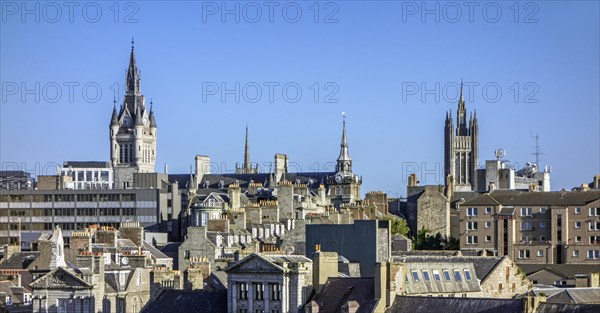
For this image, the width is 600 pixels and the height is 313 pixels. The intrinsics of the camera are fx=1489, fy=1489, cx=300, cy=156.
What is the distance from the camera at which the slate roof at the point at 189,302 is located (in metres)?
81.8

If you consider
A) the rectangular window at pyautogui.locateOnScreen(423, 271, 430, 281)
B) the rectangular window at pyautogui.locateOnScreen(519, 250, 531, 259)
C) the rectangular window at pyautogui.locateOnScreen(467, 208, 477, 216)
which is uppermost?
the rectangular window at pyautogui.locateOnScreen(467, 208, 477, 216)

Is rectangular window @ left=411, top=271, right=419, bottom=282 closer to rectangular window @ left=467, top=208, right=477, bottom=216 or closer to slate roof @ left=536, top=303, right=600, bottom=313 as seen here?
slate roof @ left=536, top=303, right=600, bottom=313

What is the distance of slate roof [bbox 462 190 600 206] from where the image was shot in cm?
13925

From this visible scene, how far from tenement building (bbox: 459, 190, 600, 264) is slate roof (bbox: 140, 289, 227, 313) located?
5680 centimetres

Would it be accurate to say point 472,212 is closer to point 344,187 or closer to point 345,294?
point 344,187

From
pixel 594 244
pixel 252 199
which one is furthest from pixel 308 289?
pixel 252 199

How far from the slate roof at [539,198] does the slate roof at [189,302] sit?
Result: 62.9 metres

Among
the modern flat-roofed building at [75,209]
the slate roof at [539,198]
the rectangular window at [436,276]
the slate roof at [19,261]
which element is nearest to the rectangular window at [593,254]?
the slate roof at [539,198]

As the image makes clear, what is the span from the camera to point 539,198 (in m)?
141

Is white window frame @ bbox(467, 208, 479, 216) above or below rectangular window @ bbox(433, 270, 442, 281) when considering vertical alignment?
above

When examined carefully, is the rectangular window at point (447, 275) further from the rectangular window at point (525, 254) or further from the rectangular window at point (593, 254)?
the rectangular window at point (525, 254)

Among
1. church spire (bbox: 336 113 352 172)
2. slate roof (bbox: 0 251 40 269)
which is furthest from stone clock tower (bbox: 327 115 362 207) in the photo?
slate roof (bbox: 0 251 40 269)

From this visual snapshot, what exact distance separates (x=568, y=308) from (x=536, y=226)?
7434 cm

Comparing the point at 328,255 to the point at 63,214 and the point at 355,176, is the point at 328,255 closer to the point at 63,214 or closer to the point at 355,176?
the point at 63,214
